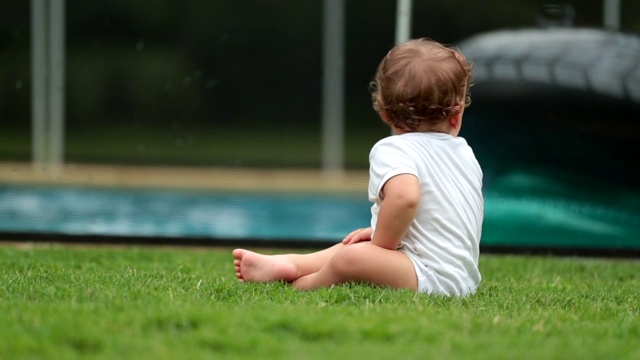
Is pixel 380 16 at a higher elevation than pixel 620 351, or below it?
higher

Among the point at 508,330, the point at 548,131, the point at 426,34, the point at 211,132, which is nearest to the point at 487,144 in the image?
the point at 548,131

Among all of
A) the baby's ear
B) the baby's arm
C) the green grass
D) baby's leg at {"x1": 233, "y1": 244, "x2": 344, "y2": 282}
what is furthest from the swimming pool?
the baby's arm

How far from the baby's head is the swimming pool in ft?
10.1

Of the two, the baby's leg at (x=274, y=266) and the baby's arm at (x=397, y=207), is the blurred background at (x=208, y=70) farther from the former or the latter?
the baby's arm at (x=397, y=207)

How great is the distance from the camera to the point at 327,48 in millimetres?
7453

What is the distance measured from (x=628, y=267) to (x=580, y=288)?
1507 mm

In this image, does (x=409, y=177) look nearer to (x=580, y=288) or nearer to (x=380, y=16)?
(x=580, y=288)

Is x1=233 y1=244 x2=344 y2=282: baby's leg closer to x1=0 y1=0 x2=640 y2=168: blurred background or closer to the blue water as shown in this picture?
the blue water

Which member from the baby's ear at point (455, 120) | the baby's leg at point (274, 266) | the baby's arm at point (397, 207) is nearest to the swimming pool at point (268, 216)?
the baby's leg at point (274, 266)

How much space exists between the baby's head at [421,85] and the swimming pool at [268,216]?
3.07m

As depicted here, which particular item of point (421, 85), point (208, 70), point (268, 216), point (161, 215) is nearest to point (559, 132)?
point (268, 216)

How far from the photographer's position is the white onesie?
374 cm

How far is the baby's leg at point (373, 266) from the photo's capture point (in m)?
3.69

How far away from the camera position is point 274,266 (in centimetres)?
392
